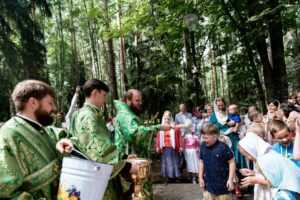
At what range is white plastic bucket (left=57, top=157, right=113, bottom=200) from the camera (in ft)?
6.59

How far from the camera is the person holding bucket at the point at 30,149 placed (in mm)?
2006

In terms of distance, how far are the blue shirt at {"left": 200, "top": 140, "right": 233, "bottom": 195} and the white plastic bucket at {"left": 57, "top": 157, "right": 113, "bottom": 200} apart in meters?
2.73

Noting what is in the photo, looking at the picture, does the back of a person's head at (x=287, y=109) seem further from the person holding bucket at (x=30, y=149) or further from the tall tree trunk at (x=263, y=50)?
the tall tree trunk at (x=263, y=50)

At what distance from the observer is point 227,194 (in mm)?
4543

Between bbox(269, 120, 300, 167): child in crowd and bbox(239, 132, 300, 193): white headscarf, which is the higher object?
bbox(269, 120, 300, 167): child in crowd

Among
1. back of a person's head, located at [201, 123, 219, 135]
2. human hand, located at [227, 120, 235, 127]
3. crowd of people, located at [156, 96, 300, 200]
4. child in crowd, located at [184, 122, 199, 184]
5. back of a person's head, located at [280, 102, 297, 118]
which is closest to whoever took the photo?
crowd of people, located at [156, 96, 300, 200]

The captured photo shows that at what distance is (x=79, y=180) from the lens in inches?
79.4

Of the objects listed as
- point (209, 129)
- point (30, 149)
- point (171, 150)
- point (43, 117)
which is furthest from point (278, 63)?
point (30, 149)

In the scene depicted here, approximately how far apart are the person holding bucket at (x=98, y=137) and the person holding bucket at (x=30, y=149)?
1.75 feet

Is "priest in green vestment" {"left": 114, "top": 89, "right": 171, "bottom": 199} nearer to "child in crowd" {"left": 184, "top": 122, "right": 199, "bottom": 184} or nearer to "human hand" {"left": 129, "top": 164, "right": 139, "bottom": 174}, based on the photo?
"human hand" {"left": 129, "top": 164, "right": 139, "bottom": 174}

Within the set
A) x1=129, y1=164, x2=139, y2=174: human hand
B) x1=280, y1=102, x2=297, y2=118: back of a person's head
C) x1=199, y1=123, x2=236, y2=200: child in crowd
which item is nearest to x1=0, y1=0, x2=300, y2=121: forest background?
x1=280, y1=102, x2=297, y2=118: back of a person's head

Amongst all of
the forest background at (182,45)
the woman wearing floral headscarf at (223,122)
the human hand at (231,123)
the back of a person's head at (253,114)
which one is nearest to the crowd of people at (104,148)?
the back of a person's head at (253,114)

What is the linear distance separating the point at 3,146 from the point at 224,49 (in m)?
12.7

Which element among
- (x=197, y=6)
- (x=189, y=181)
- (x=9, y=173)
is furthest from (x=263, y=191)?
(x=197, y=6)
